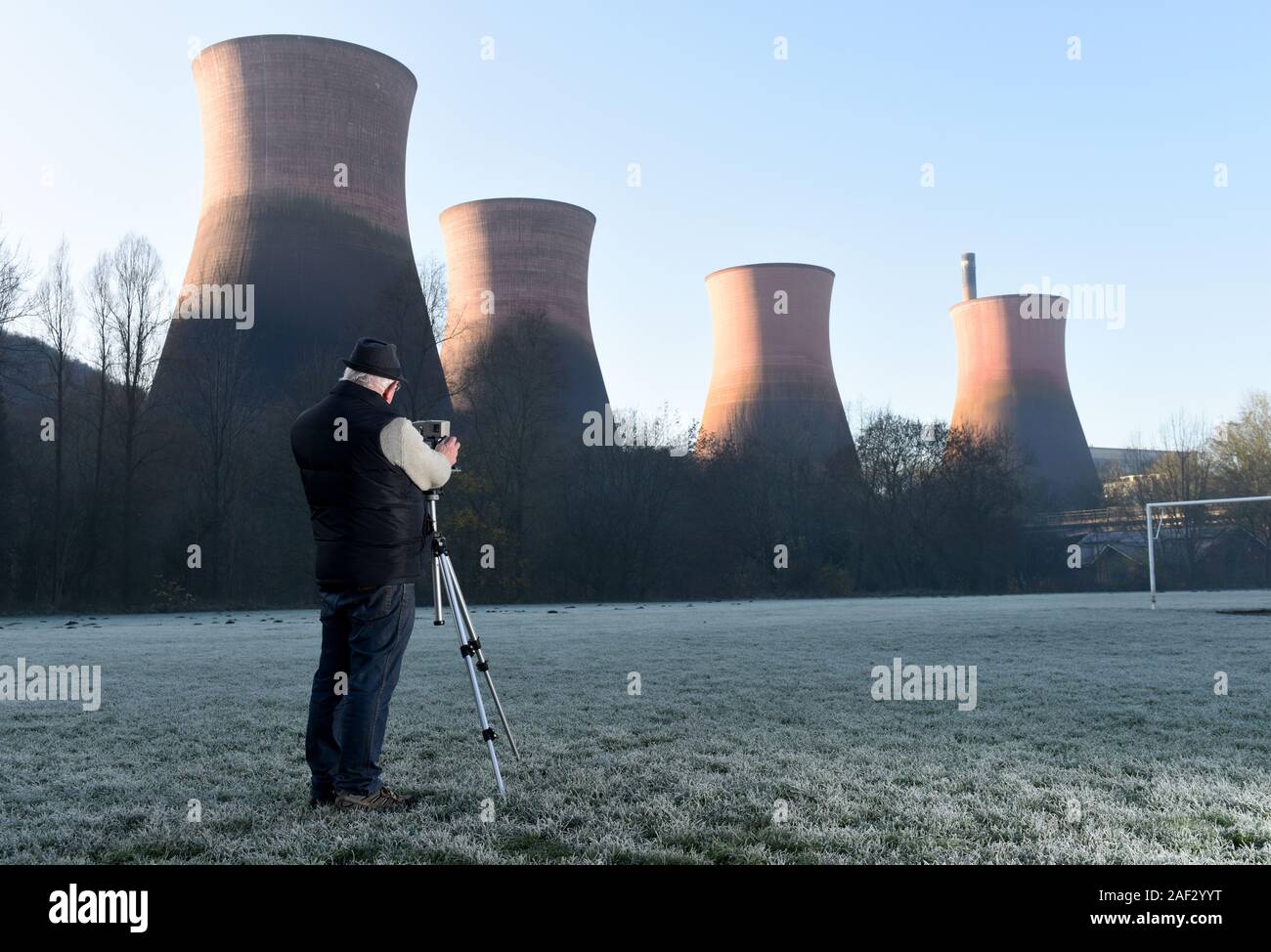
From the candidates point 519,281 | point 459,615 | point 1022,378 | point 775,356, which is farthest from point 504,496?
point 459,615

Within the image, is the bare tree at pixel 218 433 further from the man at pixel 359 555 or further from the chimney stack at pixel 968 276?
the chimney stack at pixel 968 276

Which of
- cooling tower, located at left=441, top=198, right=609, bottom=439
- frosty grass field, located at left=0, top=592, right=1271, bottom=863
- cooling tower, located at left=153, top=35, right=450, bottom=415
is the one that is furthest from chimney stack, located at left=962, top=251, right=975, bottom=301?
frosty grass field, located at left=0, top=592, right=1271, bottom=863

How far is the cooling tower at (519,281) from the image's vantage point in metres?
30.5

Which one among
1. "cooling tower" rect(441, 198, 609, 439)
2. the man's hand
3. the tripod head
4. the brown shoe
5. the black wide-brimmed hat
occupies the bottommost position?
the brown shoe

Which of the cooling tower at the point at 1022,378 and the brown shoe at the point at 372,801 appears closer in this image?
the brown shoe at the point at 372,801

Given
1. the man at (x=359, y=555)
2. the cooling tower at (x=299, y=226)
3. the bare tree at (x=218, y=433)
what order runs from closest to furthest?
the man at (x=359, y=555) → the cooling tower at (x=299, y=226) → the bare tree at (x=218, y=433)

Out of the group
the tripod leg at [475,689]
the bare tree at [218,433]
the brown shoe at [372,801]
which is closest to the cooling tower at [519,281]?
the bare tree at [218,433]

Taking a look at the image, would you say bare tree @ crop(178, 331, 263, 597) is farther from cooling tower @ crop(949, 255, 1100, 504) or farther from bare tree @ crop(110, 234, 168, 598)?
cooling tower @ crop(949, 255, 1100, 504)

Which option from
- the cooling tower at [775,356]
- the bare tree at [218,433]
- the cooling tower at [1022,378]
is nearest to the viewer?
the bare tree at [218,433]

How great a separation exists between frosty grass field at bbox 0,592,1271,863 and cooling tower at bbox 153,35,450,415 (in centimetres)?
1961

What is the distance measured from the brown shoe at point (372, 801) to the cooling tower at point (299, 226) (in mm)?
22529

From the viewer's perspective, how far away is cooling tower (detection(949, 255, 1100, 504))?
1517 inches

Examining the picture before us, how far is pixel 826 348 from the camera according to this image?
35.6m
